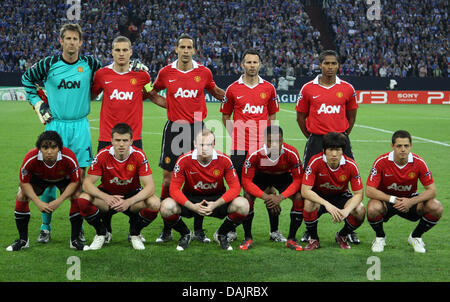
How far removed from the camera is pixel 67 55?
641cm

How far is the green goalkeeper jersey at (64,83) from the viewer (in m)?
6.41

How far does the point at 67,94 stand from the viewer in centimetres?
642

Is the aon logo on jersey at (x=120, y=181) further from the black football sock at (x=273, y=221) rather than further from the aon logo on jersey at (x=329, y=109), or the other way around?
the aon logo on jersey at (x=329, y=109)

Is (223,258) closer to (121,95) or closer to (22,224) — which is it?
(22,224)

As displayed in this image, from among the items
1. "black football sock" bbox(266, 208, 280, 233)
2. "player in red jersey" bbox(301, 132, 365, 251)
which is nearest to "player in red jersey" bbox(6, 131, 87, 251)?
"black football sock" bbox(266, 208, 280, 233)

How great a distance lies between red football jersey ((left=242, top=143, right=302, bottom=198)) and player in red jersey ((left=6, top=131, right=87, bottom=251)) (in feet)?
5.94

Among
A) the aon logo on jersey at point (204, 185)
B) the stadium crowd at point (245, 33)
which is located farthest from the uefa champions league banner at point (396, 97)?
the aon logo on jersey at point (204, 185)

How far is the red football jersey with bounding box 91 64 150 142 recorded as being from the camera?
6.50m

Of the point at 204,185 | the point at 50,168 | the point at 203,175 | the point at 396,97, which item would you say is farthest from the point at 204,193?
the point at 396,97

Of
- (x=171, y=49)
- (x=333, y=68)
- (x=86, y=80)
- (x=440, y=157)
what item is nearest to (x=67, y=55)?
(x=86, y=80)

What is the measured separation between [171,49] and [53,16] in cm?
825

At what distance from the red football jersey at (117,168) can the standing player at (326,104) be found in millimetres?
1953

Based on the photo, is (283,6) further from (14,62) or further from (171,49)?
(14,62)

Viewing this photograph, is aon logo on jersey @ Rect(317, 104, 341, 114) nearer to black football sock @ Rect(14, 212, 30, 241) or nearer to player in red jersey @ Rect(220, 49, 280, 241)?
player in red jersey @ Rect(220, 49, 280, 241)
